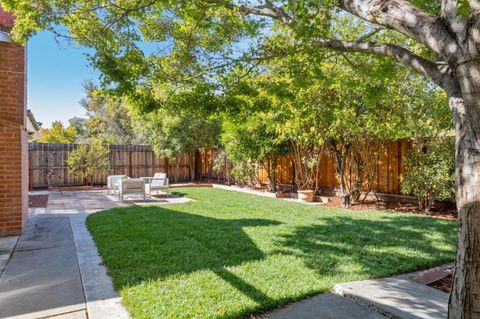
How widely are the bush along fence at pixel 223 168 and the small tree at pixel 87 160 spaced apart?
100 centimetres

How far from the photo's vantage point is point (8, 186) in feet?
20.1

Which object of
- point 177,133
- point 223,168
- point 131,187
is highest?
point 177,133

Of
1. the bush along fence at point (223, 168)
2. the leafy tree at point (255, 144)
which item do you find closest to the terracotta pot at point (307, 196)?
the bush along fence at point (223, 168)

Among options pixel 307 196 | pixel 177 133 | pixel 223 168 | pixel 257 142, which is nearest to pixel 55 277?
pixel 307 196

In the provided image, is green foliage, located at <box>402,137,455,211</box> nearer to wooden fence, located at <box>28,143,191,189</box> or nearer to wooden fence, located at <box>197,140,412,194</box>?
wooden fence, located at <box>197,140,412,194</box>

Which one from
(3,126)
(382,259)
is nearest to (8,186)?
(3,126)

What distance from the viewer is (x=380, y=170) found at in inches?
412

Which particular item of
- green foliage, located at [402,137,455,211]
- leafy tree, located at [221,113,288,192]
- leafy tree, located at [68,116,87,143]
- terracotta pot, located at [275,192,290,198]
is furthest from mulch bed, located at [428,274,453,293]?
leafy tree, located at [68,116,87,143]

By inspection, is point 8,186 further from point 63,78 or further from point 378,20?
point 63,78

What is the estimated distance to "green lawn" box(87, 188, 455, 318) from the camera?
3.34m

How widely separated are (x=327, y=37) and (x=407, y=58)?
136 cm

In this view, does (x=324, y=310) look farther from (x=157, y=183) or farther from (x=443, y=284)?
(x=157, y=183)

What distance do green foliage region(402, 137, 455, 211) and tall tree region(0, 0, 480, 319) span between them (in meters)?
2.75

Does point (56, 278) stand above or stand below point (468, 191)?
below
